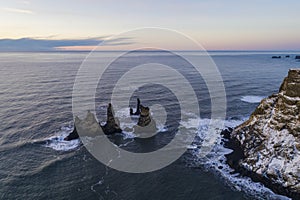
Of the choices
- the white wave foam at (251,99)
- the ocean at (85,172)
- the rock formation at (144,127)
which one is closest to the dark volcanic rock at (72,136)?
the ocean at (85,172)

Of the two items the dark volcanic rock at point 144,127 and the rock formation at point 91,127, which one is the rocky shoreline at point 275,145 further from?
the rock formation at point 91,127

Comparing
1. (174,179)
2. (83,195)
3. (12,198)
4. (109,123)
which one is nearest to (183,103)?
(109,123)

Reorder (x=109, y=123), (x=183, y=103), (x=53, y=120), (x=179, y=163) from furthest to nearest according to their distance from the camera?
1. (x=183, y=103)
2. (x=53, y=120)
3. (x=109, y=123)
4. (x=179, y=163)

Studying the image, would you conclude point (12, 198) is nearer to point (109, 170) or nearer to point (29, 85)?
point (109, 170)

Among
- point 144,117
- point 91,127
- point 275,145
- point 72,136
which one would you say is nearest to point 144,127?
point 144,117

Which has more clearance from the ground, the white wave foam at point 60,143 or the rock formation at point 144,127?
the rock formation at point 144,127
